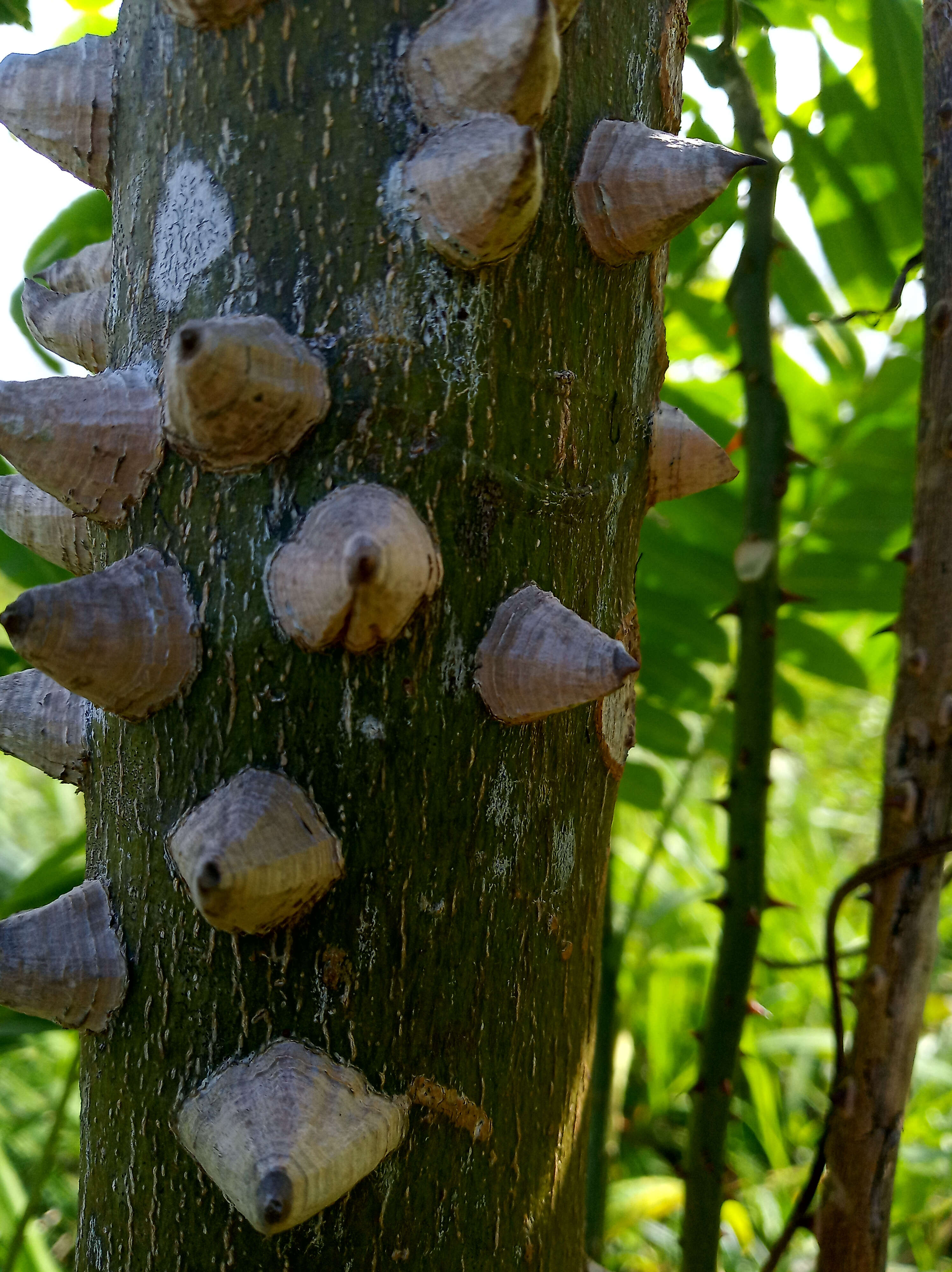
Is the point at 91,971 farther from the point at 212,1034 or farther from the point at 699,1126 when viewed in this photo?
the point at 699,1126

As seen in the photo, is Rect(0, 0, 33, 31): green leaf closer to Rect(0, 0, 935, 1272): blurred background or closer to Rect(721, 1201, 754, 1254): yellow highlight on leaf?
Rect(0, 0, 935, 1272): blurred background

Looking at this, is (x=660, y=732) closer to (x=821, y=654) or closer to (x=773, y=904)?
(x=821, y=654)

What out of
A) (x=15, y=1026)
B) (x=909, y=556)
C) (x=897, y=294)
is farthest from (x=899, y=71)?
(x=15, y=1026)

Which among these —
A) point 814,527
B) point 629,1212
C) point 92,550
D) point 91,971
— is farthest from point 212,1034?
point 629,1212

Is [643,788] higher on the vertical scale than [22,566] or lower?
lower

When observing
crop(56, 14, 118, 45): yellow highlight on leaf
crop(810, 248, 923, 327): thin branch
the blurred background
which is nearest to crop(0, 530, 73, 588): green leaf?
the blurred background
